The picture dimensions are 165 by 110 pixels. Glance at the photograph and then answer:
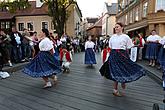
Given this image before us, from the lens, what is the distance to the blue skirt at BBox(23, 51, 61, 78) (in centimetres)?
762

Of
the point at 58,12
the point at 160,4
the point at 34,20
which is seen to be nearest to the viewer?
the point at 160,4

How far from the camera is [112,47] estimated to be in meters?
6.66

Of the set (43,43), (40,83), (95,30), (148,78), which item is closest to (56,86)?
(40,83)

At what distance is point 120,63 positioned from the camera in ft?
21.7

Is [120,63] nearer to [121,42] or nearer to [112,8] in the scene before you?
[121,42]

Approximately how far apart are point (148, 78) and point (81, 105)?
15.9 ft

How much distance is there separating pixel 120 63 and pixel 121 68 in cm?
12

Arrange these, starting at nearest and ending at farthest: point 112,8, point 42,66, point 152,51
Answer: point 42,66, point 152,51, point 112,8

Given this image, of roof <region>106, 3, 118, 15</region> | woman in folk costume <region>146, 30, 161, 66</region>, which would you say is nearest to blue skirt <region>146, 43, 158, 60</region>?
woman in folk costume <region>146, 30, 161, 66</region>

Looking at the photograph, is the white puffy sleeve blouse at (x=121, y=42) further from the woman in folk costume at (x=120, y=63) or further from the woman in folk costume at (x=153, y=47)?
the woman in folk costume at (x=153, y=47)

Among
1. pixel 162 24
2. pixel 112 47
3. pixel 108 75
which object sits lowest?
pixel 108 75

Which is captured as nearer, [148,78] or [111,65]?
[111,65]

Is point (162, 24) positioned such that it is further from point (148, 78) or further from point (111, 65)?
point (111, 65)

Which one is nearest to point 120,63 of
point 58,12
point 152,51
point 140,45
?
point 152,51
